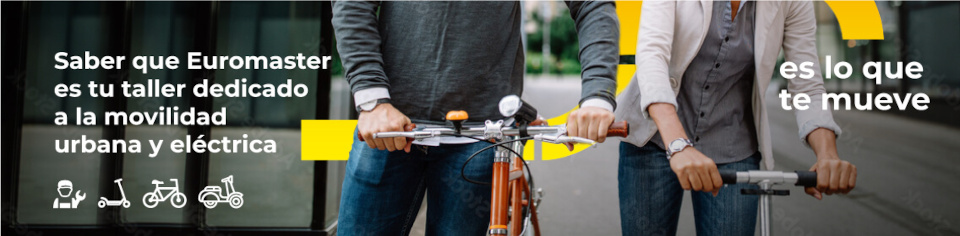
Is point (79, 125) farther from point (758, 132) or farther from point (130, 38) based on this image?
point (758, 132)

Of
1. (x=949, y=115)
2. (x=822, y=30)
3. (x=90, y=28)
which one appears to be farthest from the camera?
(x=822, y=30)

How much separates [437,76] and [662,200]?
0.74 m

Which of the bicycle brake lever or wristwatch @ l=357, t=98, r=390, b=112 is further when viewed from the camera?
wristwatch @ l=357, t=98, r=390, b=112

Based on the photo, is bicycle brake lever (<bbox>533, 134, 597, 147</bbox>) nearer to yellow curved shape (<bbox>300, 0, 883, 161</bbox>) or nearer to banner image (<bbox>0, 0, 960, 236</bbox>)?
banner image (<bbox>0, 0, 960, 236</bbox>)

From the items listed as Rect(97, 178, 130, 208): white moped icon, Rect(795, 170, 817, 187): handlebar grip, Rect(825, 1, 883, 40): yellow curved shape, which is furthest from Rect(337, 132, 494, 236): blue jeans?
Rect(97, 178, 130, 208): white moped icon

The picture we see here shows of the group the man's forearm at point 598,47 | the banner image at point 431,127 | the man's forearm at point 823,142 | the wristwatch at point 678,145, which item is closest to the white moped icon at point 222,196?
the banner image at point 431,127

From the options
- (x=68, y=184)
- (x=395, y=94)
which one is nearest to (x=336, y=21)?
(x=395, y=94)

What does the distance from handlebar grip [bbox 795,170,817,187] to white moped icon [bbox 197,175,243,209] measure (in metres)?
3.58

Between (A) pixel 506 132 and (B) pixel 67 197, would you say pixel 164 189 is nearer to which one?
(B) pixel 67 197

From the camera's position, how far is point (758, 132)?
1.91m

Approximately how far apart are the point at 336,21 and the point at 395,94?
0.79 ft

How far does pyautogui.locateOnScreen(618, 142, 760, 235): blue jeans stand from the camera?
1.84 m

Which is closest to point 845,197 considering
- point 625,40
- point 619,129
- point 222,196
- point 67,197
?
point 625,40

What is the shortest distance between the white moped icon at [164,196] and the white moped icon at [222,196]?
0.12 m
